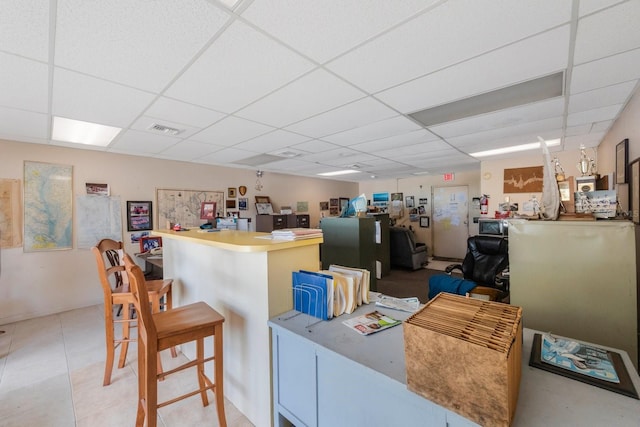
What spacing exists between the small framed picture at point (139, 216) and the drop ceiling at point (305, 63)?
4.73 feet

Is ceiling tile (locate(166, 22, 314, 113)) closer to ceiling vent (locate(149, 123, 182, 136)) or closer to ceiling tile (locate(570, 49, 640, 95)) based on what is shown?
ceiling vent (locate(149, 123, 182, 136))

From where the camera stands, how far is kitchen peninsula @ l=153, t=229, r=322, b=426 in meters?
1.61

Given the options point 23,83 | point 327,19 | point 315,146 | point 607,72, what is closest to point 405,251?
point 315,146

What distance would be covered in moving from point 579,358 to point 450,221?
676 cm

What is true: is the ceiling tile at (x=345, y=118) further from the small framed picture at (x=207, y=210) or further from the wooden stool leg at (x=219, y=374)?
the small framed picture at (x=207, y=210)

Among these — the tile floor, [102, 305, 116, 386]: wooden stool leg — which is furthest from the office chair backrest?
[102, 305, 116, 386]: wooden stool leg

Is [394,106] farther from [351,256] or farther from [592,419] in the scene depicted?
[592,419]

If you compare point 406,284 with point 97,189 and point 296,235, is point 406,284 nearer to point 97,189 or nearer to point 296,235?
point 296,235

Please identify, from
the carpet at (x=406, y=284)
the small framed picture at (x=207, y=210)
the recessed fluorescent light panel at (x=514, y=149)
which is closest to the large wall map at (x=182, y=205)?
the small framed picture at (x=207, y=210)

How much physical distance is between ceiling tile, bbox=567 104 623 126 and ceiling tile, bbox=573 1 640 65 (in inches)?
53.0

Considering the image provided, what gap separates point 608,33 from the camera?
1460 mm

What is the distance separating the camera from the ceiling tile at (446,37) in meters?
1.29

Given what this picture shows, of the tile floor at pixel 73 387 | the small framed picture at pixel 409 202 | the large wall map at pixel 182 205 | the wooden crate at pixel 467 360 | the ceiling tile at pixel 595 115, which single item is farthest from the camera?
the small framed picture at pixel 409 202

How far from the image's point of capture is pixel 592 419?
2.49ft
